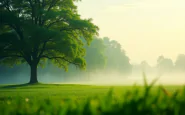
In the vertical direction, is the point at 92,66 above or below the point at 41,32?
below

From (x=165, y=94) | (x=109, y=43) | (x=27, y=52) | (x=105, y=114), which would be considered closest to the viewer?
(x=105, y=114)

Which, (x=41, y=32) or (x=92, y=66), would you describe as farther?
(x=92, y=66)

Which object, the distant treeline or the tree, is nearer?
the tree

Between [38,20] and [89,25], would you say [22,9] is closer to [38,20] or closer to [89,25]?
[38,20]

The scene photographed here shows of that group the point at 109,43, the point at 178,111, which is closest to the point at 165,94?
the point at 178,111

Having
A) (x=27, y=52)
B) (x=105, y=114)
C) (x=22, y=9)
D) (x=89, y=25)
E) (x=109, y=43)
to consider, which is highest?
(x=109, y=43)

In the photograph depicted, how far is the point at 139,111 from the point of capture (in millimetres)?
1409

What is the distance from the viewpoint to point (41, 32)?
113 feet

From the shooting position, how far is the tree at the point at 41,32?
116ft

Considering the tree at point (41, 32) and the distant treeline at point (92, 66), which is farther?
the distant treeline at point (92, 66)

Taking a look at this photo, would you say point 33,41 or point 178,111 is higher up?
point 33,41

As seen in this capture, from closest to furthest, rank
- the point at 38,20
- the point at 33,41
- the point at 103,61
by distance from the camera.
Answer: the point at 33,41
the point at 38,20
the point at 103,61

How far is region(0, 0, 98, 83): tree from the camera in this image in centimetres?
3522

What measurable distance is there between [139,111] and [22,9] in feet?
131
